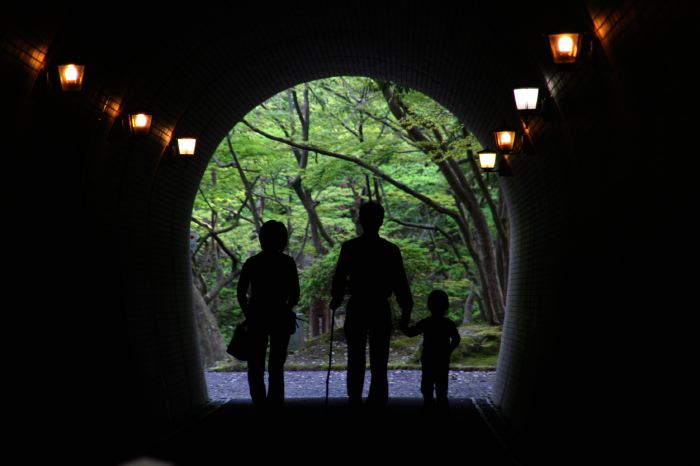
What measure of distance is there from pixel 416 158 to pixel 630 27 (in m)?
17.1

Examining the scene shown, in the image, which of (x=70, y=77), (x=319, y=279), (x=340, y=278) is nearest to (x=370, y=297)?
(x=340, y=278)

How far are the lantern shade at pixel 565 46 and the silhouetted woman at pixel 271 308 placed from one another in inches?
100

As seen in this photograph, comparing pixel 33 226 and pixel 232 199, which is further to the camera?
pixel 232 199

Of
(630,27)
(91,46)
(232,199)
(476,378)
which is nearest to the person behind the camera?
(630,27)

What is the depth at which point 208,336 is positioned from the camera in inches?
945

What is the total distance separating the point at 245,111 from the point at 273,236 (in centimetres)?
587

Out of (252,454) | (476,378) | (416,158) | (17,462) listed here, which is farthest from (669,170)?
(416,158)

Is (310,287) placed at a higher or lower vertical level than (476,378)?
higher

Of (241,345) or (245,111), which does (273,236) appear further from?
(245,111)

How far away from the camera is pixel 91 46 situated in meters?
7.75

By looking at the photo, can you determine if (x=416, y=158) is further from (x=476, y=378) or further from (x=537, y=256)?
(x=537, y=256)

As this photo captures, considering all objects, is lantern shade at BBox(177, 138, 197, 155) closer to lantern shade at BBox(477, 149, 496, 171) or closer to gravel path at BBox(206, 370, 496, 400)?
lantern shade at BBox(477, 149, 496, 171)

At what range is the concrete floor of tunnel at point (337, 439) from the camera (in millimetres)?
7211

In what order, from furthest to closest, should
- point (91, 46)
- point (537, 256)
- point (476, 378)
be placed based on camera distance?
point (476, 378)
point (537, 256)
point (91, 46)
